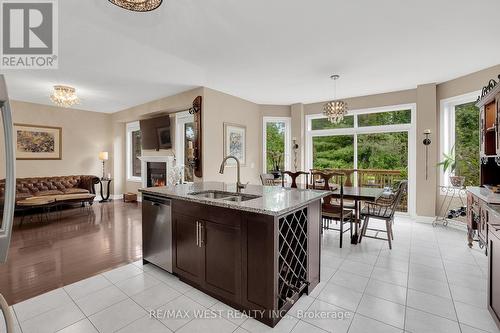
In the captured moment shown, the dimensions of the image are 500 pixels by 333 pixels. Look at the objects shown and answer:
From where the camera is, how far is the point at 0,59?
3.38 m

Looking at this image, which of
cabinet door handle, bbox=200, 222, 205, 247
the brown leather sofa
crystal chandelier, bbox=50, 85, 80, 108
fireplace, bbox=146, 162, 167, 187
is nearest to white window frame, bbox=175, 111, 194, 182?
fireplace, bbox=146, 162, 167, 187

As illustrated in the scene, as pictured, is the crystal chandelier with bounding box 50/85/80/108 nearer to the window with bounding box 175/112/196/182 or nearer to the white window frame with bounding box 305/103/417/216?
the window with bounding box 175/112/196/182

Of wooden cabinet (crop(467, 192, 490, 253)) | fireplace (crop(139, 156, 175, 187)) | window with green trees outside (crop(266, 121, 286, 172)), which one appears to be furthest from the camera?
window with green trees outside (crop(266, 121, 286, 172))

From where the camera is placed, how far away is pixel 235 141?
5.68 metres

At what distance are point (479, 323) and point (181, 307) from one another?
2.42m

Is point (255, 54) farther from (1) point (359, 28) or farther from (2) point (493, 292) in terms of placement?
(2) point (493, 292)

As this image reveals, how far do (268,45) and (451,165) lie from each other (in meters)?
4.06

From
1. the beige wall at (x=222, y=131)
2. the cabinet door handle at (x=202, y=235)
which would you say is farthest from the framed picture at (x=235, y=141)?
the cabinet door handle at (x=202, y=235)

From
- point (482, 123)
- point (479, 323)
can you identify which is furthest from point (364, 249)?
point (482, 123)

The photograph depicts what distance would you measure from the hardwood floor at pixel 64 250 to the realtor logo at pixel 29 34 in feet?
8.91

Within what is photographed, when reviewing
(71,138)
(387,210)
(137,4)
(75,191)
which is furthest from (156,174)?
(387,210)

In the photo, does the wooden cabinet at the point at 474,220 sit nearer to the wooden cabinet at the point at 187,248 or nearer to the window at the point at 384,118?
the window at the point at 384,118

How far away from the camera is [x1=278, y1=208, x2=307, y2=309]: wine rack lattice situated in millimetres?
1904

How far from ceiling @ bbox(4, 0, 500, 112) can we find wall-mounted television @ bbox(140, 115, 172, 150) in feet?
4.07
